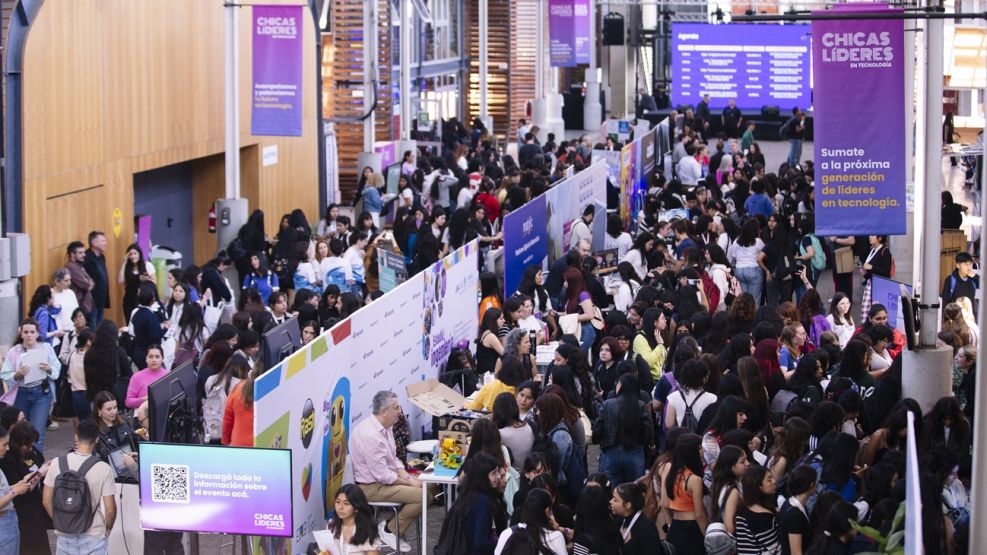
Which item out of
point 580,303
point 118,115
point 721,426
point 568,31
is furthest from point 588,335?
point 568,31

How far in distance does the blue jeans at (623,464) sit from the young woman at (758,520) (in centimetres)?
169

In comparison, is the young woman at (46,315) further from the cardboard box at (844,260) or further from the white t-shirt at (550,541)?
the cardboard box at (844,260)

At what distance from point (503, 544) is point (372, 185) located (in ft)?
52.3

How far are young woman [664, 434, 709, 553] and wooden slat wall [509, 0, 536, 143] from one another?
31.0 meters

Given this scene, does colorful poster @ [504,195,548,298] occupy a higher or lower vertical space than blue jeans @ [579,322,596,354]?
higher

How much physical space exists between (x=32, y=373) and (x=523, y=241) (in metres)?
5.98

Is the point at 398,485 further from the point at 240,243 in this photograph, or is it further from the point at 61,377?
the point at 240,243

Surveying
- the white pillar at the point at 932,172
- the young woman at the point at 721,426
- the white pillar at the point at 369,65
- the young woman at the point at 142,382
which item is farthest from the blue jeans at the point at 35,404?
the white pillar at the point at 369,65

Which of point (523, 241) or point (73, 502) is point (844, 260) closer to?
point (523, 241)

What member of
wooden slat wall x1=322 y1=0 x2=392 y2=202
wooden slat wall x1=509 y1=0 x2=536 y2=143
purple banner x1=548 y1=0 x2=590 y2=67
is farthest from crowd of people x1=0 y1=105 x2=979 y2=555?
wooden slat wall x1=509 y1=0 x2=536 y2=143

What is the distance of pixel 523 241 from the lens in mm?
15742

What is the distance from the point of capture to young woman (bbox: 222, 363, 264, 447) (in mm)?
9344

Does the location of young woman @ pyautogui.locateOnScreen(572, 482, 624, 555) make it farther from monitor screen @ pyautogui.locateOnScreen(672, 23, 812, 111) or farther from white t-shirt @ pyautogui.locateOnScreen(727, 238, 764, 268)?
monitor screen @ pyautogui.locateOnScreen(672, 23, 812, 111)

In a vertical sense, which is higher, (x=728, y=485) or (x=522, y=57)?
(x=522, y=57)
